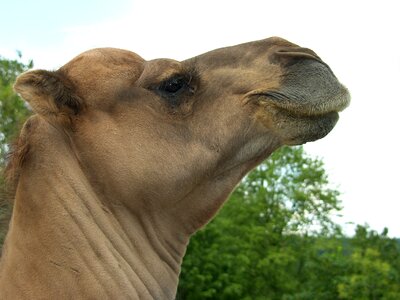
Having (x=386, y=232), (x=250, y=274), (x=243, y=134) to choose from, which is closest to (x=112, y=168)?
(x=243, y=134)

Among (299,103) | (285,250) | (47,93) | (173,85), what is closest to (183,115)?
(173,85)

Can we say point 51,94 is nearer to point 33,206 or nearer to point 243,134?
point 33,206

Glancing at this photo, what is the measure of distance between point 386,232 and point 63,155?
27.2 metres

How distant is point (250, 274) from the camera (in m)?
35.9

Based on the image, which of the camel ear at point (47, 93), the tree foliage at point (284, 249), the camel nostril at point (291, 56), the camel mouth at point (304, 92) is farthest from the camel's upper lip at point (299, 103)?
the tree foliage at point (284, 249)

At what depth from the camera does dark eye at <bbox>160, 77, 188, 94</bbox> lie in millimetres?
4746

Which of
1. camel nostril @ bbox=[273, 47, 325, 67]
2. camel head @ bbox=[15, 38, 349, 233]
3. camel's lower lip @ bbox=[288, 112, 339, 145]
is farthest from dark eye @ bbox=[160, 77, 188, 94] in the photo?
camel's lower lip @ bbox=[288, 112, 339, 145]

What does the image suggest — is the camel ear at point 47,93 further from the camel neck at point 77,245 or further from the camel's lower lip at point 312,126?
the camel's lower lip at point 312,126

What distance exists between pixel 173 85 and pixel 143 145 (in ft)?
1.65

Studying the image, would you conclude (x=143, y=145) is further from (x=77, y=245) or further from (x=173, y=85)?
(x=77, y=245)

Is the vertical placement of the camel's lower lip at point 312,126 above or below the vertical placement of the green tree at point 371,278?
above

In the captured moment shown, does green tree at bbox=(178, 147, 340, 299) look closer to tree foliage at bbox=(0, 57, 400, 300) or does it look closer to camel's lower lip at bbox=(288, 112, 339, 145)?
tree foliage at bbox=(0, 57, 400, 300)

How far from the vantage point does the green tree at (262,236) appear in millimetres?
32875

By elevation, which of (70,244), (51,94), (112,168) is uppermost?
(51,94)
